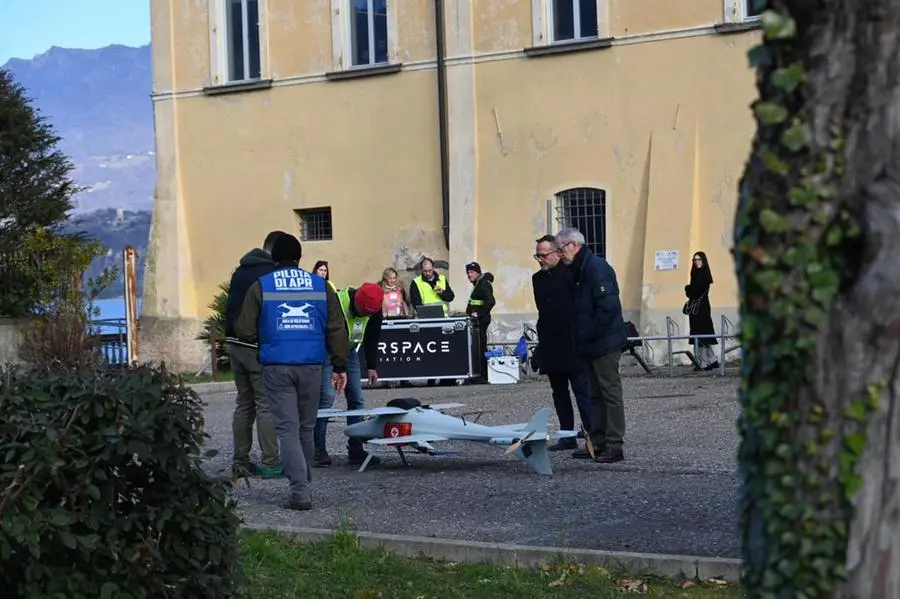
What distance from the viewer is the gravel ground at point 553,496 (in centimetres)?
892

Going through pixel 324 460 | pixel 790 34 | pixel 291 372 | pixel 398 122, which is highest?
pixel 398 122

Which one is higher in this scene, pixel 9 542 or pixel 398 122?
pixel 398 122

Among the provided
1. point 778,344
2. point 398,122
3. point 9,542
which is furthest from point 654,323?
point 778,344

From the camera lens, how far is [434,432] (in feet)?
40.8

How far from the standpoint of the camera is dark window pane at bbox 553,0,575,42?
87.2ft

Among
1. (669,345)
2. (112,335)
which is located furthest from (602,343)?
(112,335)

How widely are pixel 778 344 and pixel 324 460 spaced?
32.7 ft

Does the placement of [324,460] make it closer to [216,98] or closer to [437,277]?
[437,277]

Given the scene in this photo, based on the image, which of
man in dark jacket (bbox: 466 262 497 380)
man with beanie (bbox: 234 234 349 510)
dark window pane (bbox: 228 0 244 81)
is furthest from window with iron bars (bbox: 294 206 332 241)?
man with beanie (bbox: 234 234 349 510)

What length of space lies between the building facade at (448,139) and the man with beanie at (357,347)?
12022 millimetres

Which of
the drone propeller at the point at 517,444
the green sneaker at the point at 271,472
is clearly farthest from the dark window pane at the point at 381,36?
the drone propeller at the point at 517,444

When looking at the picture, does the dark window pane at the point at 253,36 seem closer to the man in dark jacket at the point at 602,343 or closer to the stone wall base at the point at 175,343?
the stone wall base at the point at 175,343

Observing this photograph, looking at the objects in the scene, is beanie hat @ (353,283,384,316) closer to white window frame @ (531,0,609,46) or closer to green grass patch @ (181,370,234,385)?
green grass patch @ (181,370,234,385)

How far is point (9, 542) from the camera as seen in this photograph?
18.4 feet
